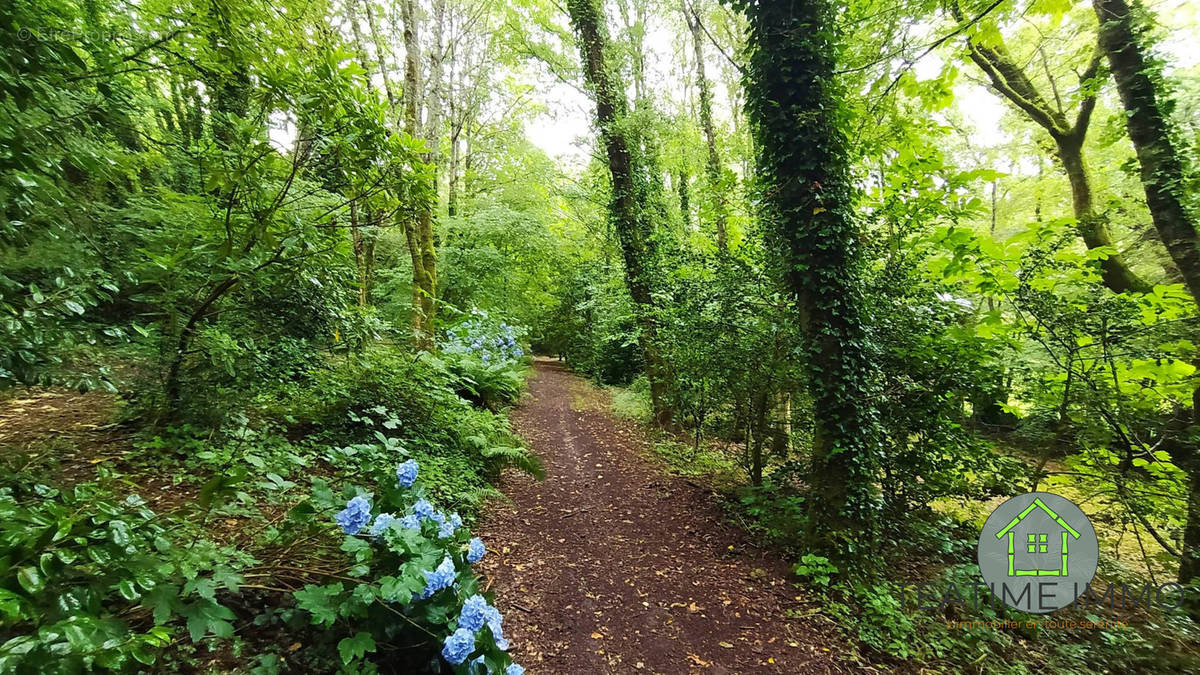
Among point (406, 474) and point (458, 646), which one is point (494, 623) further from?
point (406, 474)

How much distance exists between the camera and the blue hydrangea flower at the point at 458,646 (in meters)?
1.85

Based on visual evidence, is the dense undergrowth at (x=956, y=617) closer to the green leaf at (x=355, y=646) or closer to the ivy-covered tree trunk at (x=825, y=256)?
the ivy-covered tree trunk at (x=825, y=256)

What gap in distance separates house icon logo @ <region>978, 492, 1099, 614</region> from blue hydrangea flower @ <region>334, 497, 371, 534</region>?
462 cm

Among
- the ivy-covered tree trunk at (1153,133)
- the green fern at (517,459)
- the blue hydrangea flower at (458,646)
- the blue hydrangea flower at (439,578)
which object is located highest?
the ivy-covered tree trunk at (1153,133)

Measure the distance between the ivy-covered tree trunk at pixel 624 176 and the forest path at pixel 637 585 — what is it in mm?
3115

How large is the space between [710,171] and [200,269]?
909cm

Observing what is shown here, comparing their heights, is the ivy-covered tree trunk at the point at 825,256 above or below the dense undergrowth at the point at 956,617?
above

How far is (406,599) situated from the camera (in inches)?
71.2

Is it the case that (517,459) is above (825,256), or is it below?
below

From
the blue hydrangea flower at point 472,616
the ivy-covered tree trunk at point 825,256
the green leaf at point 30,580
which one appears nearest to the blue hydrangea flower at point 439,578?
the blue hydrangea flower at point 472,616

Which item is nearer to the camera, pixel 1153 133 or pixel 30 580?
pixel 30 580

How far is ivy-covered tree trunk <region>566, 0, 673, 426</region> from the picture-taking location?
8406 millimetres

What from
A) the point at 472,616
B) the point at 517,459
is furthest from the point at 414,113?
the point at 472,616

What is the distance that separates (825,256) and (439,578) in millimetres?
3887
